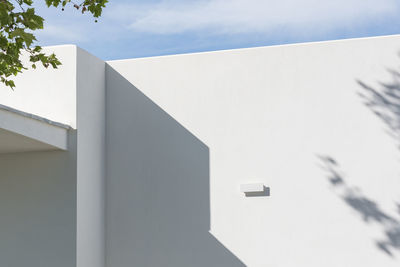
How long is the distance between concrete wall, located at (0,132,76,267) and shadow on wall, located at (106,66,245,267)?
0.70 m

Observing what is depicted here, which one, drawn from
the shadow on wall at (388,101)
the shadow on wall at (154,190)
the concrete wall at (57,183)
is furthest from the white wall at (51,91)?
the shadow on wall at (388,101)

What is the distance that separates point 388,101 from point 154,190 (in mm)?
2731

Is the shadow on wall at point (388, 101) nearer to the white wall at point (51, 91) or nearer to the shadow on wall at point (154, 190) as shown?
the shadow on wall at point (154, 190)

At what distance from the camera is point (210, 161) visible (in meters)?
7.09

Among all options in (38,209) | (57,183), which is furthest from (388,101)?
(38,209)

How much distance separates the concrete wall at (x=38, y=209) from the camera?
6723 mm

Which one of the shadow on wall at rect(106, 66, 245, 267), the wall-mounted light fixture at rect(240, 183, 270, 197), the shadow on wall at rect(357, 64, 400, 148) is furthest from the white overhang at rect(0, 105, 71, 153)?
the shadow on wall at rect(357, 64, 400, 148)

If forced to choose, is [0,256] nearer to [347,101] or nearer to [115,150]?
[115,150]

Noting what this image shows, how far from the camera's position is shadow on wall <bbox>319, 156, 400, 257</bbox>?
6449mm

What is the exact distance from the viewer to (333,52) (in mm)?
6859

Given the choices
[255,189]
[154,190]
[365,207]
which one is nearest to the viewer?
[365,207]

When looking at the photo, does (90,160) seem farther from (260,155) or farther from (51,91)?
(260,155)

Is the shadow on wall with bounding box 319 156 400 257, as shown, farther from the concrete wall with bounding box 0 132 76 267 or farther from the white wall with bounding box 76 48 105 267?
the concrete wall with bounding box 0 132 76 267

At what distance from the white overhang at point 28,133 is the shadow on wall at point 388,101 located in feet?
10.6
